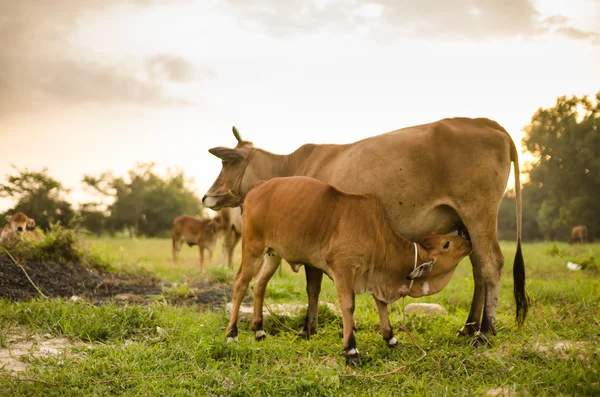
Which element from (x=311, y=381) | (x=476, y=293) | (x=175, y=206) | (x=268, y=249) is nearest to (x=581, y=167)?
(x=476, y=293)

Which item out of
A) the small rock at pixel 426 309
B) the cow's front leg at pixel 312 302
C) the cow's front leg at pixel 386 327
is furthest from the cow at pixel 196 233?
the cow's front leg at pixel 386 327

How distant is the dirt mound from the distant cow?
166 inches

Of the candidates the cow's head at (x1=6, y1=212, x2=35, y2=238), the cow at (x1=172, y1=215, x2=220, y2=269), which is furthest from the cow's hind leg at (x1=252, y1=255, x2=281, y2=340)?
the cow at (x1=172, y1=215, x2=220, y2=269)

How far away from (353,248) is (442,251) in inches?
33.8

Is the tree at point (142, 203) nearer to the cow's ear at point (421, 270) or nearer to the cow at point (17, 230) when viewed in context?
the cow at point (17, 230)

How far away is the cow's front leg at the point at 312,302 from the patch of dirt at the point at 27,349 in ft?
7.28

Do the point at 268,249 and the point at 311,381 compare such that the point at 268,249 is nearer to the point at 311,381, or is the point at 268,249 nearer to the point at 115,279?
the point at 311,381

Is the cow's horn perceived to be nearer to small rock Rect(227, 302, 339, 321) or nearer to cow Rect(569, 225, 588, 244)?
small rock Rect(227, 302, 339, 321)

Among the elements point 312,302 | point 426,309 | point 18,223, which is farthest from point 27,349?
point 18,223

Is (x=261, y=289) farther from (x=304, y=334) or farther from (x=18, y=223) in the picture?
(x=18, y=223)

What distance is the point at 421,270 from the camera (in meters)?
5.16

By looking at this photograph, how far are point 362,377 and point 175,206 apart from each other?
32964 mm

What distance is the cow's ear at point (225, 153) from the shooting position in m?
7.37

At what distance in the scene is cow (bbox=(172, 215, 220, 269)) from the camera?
560 inches
